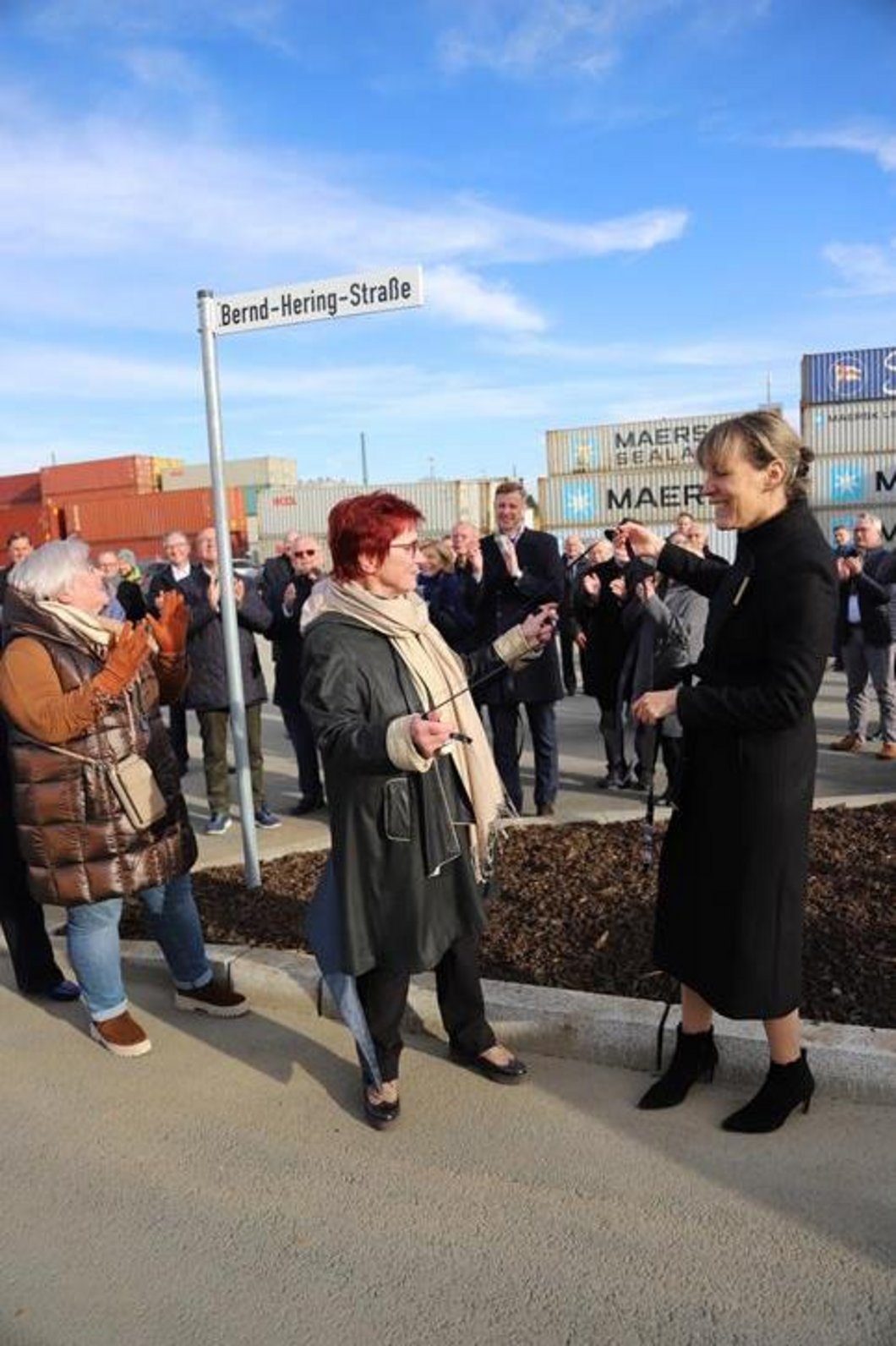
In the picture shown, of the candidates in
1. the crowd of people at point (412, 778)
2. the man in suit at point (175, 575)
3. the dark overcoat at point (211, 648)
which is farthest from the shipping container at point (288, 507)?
the crowd of people at point (412, 778)

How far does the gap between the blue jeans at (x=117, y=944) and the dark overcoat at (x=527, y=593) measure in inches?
105

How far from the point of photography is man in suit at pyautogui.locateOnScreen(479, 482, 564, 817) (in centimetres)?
634

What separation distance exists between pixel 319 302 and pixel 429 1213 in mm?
3458

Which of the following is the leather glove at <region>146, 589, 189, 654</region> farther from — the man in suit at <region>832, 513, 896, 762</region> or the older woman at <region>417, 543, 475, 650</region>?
the man in suit at <region>832, 513, 896, 762</region>

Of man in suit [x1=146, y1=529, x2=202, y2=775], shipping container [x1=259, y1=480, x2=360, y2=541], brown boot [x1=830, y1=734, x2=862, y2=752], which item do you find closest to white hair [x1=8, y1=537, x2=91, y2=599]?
man in suit [x1=146, y1=529, x2=202, y2=775]

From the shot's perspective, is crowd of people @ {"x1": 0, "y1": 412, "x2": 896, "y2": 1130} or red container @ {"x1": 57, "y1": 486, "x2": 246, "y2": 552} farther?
red container @ {"x1": 57, "y1": 486, "x2": 246, "y2": 552}

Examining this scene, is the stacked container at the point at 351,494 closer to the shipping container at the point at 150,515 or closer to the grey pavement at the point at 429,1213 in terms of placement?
the shipping container at the point at 150,515

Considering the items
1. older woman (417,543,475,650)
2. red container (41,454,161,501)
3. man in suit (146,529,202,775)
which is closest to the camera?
older woman (417,543,475,650)

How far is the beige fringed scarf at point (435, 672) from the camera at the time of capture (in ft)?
9.76

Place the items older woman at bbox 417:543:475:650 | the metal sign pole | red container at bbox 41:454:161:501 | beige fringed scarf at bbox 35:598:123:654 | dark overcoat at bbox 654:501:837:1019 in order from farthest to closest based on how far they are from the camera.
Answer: red container at bbox 41:454:161:501, older woman at bbox 417:543:475:650, the metal sign pole, beige fringed scarf at bbox 35:598:123:654, dark overcoat at bbox 654:501:837:1019

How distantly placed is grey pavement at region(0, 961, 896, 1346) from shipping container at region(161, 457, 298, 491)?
61770 mm

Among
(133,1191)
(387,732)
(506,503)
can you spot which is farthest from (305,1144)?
(506,503)

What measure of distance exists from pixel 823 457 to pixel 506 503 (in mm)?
27655

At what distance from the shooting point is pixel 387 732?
2730 millimetres
